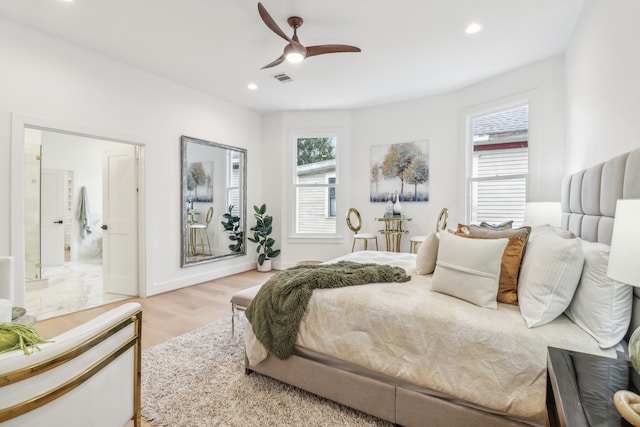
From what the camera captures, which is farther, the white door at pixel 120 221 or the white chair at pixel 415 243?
the white chair at pixel 415 243

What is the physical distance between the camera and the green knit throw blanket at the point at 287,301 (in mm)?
1829

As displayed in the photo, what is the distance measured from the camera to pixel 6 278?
6.54 ft

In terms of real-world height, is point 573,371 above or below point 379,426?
above

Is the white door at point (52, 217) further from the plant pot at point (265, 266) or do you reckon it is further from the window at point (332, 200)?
the window at point (332, 200)

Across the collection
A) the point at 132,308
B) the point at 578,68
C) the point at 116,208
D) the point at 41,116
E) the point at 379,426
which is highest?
the point at 578,68

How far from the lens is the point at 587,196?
197cm

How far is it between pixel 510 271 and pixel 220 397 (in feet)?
6.31

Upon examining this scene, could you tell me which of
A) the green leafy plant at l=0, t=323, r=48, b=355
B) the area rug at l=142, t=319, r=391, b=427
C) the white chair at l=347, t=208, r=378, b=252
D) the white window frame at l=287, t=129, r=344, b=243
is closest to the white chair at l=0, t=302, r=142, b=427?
the green leafy plant at l=0, t=323, r=48, b=355

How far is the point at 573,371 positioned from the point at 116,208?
15.6 feet

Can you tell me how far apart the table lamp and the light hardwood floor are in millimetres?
2913

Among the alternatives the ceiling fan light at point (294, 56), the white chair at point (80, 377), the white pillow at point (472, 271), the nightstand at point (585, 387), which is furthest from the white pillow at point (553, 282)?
the ceiling fan light at point (294, 56)

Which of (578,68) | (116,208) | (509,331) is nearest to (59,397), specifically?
(509,331)

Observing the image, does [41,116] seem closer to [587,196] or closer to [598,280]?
[598,280]

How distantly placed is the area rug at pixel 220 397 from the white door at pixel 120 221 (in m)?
1.94
